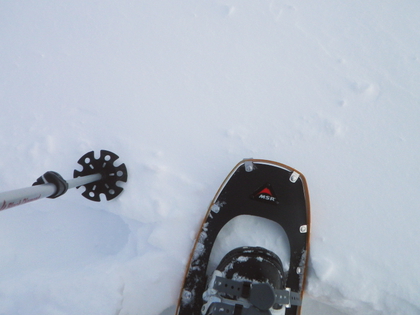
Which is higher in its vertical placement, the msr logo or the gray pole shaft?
the msr logo

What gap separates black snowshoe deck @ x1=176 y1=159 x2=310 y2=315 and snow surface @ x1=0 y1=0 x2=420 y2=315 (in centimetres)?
5

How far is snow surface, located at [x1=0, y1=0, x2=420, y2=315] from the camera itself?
1.11 metres

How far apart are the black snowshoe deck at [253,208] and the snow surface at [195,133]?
5 centimetres

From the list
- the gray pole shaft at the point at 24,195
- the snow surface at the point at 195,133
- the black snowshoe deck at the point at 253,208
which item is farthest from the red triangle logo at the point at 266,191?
the gray pole shaft at the point at 24,195

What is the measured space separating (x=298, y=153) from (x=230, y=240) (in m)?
0.45

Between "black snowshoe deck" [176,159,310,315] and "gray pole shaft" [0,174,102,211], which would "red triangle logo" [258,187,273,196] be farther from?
"gray pole shaft" [0,174,102,211]

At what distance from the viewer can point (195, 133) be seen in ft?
3.94

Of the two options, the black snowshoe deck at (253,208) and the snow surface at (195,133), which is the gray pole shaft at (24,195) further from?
the black snowshoe deck at (253,208)

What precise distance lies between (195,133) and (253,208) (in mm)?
388

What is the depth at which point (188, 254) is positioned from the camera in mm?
1149

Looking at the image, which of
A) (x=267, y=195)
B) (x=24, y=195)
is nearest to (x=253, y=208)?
(x=267, y=195)

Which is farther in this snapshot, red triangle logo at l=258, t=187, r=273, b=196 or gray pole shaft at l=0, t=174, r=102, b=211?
red triangle logo at l=258, t=187, r=273, b=196

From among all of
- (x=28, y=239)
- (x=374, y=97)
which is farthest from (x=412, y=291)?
(x=28, y=239)

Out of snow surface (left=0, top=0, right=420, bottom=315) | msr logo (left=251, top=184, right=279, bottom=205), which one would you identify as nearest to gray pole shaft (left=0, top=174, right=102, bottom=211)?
snow surface (left=0, top=0, right=420, bottom=315)
